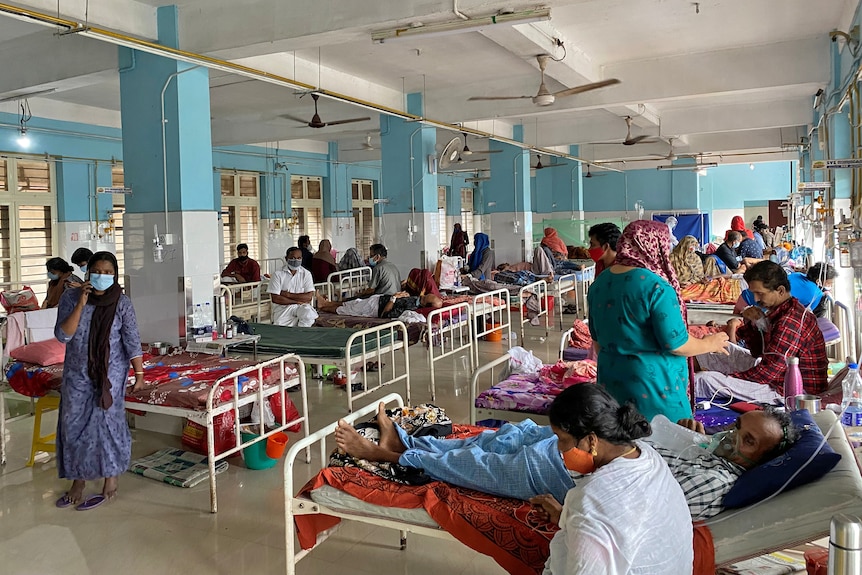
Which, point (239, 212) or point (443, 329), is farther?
point (239, 212)

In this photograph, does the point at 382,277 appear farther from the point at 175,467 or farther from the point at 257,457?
the point at 175,467

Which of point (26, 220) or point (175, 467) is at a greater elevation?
point (26, 220)

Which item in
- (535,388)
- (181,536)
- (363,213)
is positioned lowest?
(181,536)

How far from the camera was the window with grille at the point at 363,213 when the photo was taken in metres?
18.1

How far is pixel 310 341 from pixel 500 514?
4028 millimetres

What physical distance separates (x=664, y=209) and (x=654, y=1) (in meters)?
15.3

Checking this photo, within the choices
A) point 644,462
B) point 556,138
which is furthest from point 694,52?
point 644,462

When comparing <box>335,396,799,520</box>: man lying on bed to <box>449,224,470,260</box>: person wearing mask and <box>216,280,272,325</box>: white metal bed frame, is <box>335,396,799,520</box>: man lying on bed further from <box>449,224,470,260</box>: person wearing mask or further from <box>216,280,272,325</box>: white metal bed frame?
<box>449,224,470,260</box>: person wearing mask

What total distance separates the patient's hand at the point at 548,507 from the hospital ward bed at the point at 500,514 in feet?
0.15

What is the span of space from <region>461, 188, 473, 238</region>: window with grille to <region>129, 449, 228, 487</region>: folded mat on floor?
59.6 feet

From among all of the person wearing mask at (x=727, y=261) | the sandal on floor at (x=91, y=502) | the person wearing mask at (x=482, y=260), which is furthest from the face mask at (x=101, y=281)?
the person wearing mask at (x=727, y=261)

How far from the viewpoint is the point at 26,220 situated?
10805 mm

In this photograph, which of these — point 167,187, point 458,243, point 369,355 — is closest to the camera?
point 369,355

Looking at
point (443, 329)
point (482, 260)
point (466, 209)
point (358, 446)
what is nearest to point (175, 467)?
point (358, 446)
